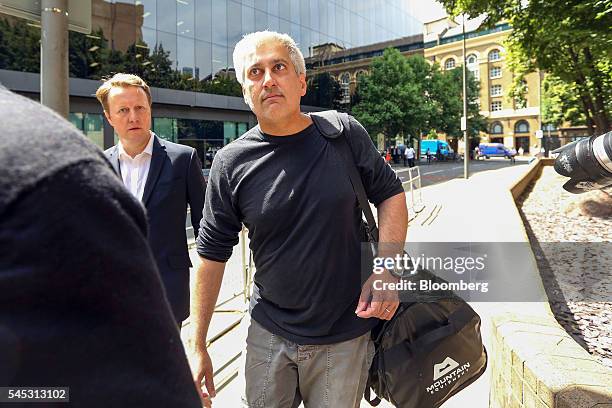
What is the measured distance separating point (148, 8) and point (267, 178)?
76.4 ft

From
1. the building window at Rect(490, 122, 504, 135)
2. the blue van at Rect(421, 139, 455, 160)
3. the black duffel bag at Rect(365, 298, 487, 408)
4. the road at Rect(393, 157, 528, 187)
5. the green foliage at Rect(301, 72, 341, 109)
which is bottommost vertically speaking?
the black duffel bag at Rect(365, 298, 487, 408)

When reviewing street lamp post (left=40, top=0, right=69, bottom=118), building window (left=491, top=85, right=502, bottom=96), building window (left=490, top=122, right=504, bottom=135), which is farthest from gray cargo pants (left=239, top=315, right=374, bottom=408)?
building window (left=491, top=85, right=502, bottom=96)

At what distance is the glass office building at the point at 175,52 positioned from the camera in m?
20.2

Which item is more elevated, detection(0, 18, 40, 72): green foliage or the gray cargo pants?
detection(0, 18, 40, 72): green foliage

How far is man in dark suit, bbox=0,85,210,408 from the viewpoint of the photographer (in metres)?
0.59

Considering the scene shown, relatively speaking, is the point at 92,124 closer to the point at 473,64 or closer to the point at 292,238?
the point at 292,238

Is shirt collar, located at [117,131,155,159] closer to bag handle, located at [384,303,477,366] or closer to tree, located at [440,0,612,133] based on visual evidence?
bag handle, located at [384,303,477,366]

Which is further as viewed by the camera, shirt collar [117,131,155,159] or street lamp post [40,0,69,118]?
shirt collar [117,131,155,159]

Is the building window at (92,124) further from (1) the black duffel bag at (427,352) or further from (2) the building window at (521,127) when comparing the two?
(2) the building window at (521,127)

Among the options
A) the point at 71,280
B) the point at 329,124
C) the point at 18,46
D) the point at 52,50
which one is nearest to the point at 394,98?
the point at 18,46

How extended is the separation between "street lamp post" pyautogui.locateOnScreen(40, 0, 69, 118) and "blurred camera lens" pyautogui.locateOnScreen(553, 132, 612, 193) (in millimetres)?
5267

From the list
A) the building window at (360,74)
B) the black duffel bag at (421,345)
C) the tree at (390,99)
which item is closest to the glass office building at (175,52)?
the building window at (360,74)

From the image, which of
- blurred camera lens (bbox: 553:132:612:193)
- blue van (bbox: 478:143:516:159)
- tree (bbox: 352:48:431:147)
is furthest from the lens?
blue van (bbox: 478:143:516:159)

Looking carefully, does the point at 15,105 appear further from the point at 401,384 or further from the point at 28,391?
the point at 401,384
